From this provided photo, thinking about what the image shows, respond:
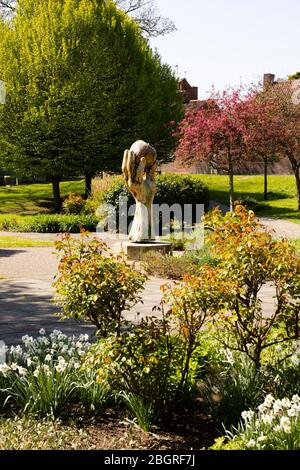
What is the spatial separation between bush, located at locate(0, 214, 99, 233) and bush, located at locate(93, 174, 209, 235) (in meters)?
0.98

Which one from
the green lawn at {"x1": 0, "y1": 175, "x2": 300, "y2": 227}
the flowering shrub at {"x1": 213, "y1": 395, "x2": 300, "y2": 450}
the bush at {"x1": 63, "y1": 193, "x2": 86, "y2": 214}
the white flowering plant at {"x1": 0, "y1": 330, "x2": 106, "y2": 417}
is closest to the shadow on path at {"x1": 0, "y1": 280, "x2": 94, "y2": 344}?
the white flowering plant at {"x1": 0, "y1": 330, "x2": 106, "y2": 417}

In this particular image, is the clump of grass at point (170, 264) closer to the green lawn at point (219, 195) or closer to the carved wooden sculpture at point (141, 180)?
the carved wooden sculpture at point (141, 180)

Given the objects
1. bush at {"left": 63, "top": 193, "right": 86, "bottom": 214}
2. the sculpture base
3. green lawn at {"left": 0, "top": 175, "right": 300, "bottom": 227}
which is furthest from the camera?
green lawn at {"left": 0, "top": 175, "right": 300, "bottom": 227}

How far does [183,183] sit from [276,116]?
679 centimetres

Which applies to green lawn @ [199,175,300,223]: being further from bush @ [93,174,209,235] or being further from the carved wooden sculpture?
the carved wooden sculpture

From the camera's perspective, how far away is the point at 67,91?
2819cm

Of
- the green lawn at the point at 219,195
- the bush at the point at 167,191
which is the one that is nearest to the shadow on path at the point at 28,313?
the bush at the point at 167,191

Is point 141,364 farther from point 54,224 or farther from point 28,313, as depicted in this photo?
point 54,224

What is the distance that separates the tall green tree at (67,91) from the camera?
28672 millimetres

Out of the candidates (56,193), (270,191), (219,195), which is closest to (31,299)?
(56,193)

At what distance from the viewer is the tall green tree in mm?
28672

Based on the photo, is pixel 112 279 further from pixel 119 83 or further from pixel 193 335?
pixel 119 83

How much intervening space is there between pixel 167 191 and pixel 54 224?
14.1 feet

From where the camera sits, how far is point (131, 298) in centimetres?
543
